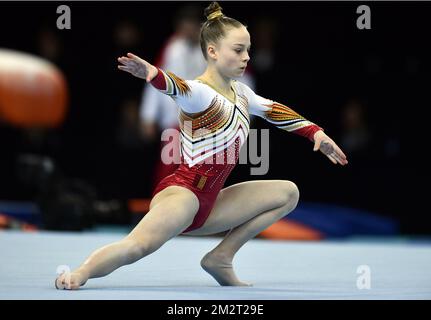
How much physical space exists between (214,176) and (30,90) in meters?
4.53

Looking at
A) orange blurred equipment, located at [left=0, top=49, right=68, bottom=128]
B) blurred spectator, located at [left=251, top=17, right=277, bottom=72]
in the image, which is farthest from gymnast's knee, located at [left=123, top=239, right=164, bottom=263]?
blurred spectator, located at [left=251, top=17, right=277, bottom=72]

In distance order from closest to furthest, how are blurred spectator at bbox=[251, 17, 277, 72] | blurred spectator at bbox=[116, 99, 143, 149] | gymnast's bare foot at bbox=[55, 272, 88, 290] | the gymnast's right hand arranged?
the gymnast's right hand
gymnast's bare foot at bbox=[55, 272, 88, 290]
blurred spectator at bbox=[251, 17, 277, 72]
blurred spectator at bbox=[116, 99, 143, 149]

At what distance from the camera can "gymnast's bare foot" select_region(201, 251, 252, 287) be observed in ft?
13.8

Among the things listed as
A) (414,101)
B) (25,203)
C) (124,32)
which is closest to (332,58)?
(414,101)

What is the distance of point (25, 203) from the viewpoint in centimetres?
934

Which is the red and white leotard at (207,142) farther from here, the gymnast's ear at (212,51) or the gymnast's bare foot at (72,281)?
the gymnast's bare foot at (72,281)

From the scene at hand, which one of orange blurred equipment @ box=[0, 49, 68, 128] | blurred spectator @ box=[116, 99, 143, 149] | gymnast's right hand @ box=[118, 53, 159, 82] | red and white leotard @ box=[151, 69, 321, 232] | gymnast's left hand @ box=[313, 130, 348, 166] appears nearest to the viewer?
gymnast's right hand @ box=[118, 53, 159, 82]

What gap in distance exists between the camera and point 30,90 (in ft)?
27.1

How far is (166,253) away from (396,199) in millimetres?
3419

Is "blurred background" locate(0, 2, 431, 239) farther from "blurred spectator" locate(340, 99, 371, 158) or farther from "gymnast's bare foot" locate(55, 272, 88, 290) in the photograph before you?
"gymnast's bare foot" locate(55, 272, 88, 290)

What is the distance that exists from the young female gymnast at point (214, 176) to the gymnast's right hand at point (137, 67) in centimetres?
11

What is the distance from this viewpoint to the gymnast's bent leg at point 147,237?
3.78 metres

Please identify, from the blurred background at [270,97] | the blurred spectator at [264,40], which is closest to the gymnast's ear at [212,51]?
the blurred background at [270,97]

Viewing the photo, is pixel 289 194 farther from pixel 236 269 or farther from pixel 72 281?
pixel 72 281
